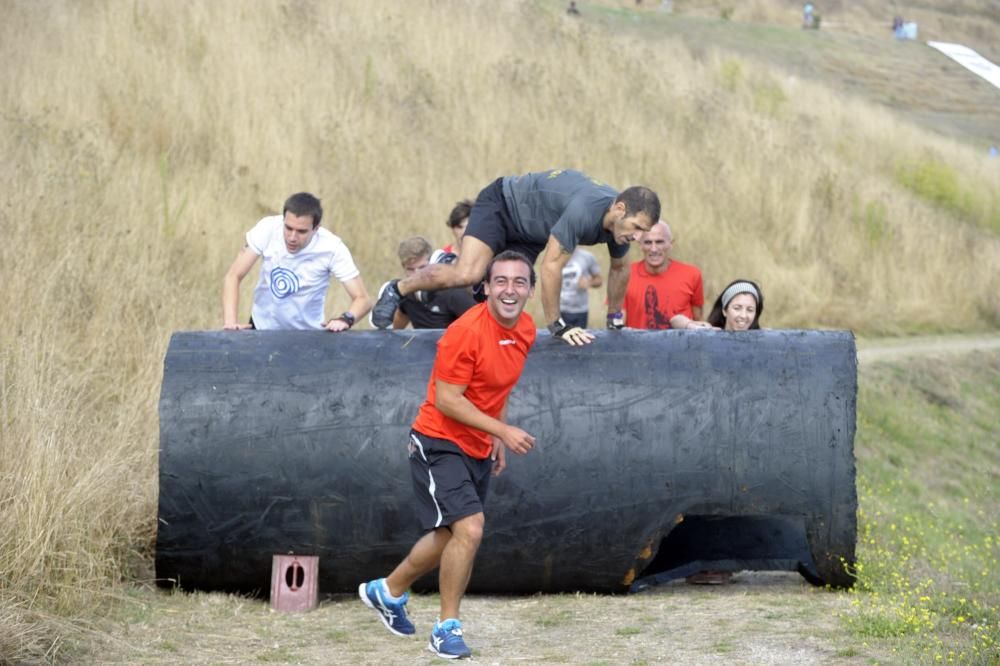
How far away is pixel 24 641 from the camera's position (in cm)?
603

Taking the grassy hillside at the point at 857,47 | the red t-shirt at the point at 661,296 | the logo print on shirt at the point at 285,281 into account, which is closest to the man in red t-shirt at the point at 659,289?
the red t-shirt at the point at 661,296

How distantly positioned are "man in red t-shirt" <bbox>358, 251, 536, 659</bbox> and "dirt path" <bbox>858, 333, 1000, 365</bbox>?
10.1 m

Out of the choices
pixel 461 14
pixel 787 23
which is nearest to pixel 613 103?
pixel 461 14

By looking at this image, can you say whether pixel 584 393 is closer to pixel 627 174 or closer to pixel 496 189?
pixel 496 189

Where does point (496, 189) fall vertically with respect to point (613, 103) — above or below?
below

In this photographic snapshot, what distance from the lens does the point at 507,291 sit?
6.09m

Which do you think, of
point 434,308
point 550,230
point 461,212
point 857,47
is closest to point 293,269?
point 434,308

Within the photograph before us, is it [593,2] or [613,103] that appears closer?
[613,103]

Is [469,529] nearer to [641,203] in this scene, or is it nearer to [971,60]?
[641,203]

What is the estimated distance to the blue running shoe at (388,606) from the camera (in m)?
6.57

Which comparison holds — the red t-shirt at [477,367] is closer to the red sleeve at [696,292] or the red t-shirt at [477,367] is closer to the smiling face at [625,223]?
the smiling face at [625,223]

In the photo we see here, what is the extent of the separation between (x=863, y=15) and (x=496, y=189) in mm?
47316

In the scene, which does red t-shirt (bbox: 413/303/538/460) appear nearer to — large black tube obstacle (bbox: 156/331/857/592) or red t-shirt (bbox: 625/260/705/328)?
large black tube obstacle (bbox: 156/331/857/592)

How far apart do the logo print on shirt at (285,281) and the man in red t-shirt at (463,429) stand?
2.21 meters
